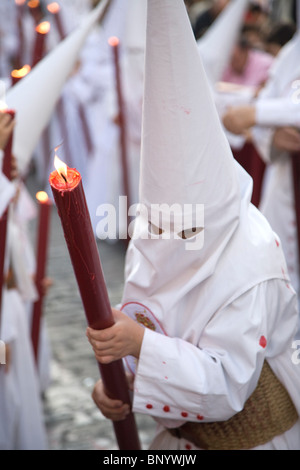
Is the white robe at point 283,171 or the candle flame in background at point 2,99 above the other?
the candle flame in background at point 2,99

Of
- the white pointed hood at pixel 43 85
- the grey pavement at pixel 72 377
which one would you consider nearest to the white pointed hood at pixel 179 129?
the white pointed hood at pixel 43 85

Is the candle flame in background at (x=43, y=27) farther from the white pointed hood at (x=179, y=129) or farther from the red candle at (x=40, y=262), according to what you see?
the white pointed hood at (x=179, y=129)

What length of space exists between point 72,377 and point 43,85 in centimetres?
176

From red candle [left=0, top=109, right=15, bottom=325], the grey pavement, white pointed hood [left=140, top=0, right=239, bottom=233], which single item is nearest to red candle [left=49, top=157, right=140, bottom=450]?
white pointed hood [left=140, top=0, right=239, bottom=233]

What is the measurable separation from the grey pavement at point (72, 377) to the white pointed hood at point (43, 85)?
1.38 m

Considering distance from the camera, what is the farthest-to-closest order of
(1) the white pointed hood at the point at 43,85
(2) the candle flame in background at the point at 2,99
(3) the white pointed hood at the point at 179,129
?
(1) the white pointed hood at the point at 43,85 < (2) the candle flame in background at the point at 2,99 < (3) the white pointed hood at the point at 179,129

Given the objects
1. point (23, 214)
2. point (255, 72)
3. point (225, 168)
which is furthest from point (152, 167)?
point (255, 72)

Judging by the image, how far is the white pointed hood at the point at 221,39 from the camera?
4.32 m

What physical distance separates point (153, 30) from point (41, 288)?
56.7 inches

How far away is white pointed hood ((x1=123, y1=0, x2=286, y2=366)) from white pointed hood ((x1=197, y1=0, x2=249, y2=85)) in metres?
3.12

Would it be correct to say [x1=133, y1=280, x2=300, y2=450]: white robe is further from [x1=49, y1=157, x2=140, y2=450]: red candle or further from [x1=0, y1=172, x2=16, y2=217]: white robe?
[x1=0, y1=172, x2=16, y2=217]: white robe

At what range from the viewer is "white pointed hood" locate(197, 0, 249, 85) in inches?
170

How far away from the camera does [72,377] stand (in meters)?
3.21

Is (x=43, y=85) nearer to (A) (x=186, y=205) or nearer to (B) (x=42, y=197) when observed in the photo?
(B) (x=42, y=197)
